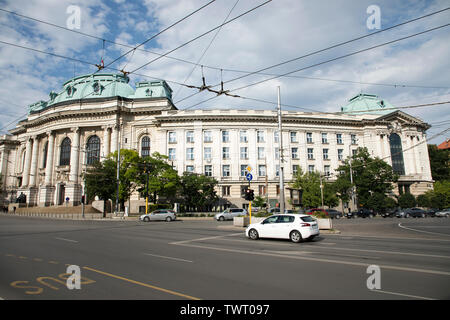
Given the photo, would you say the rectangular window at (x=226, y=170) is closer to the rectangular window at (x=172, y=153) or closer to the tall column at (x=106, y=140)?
the rectangular window at (x=172, y=153)

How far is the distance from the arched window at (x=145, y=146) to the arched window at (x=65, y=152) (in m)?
17.6

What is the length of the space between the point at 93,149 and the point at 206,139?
85.3 ft

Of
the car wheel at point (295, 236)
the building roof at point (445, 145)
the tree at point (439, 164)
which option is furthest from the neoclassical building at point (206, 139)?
the building roof at point (445, 145)

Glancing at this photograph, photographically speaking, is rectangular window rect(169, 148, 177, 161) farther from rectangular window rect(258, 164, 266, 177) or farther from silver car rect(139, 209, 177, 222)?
silver car rect(139, 209, 177, 222)

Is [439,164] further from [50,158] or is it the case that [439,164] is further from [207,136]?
[50,158]

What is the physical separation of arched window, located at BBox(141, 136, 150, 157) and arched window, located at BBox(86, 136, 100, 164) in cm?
1018

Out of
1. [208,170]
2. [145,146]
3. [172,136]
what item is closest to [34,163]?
[145,146]

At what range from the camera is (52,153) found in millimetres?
58406

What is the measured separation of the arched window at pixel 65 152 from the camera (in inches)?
2295

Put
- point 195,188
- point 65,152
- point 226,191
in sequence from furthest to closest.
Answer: point 65,152, point 226,191, point 195,188

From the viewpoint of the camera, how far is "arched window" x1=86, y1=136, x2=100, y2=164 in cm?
5619

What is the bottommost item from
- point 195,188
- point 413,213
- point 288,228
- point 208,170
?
point 413,213

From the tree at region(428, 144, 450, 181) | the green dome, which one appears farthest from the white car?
the tree at region(428, 144, 450, 181)

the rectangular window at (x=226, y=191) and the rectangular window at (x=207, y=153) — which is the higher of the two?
the rectangular window at (x=207, y=153)
